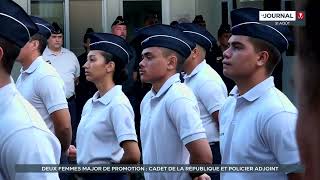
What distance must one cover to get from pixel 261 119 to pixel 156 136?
848 mm

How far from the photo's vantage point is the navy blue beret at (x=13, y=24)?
1.94 meters

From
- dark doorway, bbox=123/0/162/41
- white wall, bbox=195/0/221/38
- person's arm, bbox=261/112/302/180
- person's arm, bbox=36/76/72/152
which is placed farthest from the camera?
dark doorway, bbox=123/0/162/41

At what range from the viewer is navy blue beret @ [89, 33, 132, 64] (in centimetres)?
409

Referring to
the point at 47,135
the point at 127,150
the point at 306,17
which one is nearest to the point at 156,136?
the point at 127,150

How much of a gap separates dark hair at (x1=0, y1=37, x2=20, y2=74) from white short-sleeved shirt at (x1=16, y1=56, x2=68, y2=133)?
2014mm

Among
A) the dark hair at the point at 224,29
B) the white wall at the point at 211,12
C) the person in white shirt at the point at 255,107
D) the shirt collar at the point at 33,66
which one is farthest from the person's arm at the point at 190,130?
the white wall at the point at 211,12

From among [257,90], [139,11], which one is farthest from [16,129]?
[139,11]

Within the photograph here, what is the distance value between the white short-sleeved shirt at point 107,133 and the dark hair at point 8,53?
1.63 metres

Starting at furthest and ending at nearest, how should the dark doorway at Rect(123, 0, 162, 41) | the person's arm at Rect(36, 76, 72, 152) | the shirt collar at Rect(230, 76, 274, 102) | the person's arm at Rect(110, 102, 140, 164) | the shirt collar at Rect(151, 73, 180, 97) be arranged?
the dark doorway at Rect(123, 0, 162, 41) < the person's arm at Rect(36, 76, 72, 152) < the person's arm at Rect(110, 102, 140, 164) < the shirt collar at Rect(151, 73, 180, 97) < the shirt collar at Rect(230, 76, 274, 102)

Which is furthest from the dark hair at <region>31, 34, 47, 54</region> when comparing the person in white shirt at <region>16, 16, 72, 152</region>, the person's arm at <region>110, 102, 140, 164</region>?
the person's arm at <region>110, 102, 140, 164</region>

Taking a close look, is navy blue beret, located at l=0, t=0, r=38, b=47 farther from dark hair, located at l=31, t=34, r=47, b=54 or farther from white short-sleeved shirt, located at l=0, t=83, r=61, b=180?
dark hair, located at l=31, t=34, r=47, b=54

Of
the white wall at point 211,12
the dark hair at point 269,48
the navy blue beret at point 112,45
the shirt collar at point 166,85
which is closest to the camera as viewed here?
the dark hair at point 269,48

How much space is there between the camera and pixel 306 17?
71cm

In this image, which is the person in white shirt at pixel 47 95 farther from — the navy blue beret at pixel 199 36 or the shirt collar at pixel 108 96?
the navy blue beret at pixel 199 36
